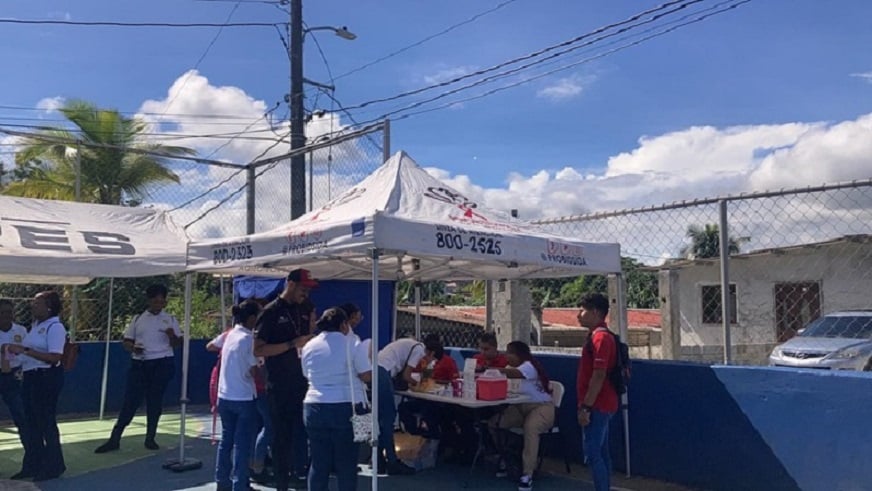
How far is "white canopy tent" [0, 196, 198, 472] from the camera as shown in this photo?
27.2 feet

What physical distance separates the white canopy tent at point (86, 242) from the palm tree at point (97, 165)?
4.84m

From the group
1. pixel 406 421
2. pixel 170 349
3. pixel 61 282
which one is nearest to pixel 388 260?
pixel 406 421

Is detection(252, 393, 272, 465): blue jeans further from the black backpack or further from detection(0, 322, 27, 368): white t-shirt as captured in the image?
the black backpack

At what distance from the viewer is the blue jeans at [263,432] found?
688 centimetres

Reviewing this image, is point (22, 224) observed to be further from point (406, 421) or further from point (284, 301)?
point (406, 421)

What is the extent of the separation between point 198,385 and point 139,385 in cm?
370

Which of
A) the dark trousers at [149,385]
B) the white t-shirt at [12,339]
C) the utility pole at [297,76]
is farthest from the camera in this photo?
the utility pole at [297,76]

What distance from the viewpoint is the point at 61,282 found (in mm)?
11156

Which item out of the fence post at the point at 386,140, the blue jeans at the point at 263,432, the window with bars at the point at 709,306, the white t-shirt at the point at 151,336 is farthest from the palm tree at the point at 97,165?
the window with bars at the point at 709,306

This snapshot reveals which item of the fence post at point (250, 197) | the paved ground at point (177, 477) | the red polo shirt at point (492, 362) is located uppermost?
the fence post at point (250, 197)

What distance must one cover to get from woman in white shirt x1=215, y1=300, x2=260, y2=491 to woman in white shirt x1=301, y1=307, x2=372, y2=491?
3.47 ft

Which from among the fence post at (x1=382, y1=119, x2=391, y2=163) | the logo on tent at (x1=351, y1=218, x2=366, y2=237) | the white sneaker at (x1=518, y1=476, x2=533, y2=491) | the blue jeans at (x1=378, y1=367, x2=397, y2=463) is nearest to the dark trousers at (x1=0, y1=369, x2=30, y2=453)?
the blue jeans at (x1=378, y1=367, x2=397, y2=463)

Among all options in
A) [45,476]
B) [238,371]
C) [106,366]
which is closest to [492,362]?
[238,371]

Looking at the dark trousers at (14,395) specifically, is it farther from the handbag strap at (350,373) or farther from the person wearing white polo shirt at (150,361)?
the handbag strap at (350,373)
